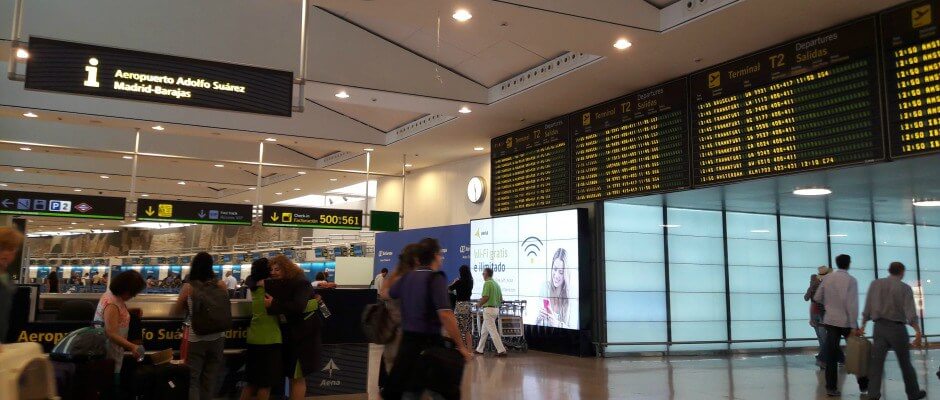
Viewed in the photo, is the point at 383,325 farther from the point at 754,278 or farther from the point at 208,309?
the point at 754,278

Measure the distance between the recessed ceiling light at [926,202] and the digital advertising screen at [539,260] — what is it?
17.5ft

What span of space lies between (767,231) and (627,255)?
3.43 meters

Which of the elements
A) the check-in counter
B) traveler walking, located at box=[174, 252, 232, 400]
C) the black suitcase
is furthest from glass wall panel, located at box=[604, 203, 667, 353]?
the black suitcase

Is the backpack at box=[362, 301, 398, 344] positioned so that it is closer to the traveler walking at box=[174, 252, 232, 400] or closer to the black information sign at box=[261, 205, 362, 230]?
the traveler walking at box=[174, 252, 232, 400]

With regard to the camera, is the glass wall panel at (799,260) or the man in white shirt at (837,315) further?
the glass wall panel at (799,260)

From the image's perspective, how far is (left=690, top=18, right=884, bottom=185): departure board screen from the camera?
7.22 metres

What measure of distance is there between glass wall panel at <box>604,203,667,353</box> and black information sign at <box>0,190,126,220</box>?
26.4 feet

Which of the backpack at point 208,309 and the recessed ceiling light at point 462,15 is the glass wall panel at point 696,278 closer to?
the recessed ceiling light at point 462,15

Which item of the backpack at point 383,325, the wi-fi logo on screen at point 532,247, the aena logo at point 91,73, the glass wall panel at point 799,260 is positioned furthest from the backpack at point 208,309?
the glass wall panel at point 799,260

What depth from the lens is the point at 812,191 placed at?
32.7 feet

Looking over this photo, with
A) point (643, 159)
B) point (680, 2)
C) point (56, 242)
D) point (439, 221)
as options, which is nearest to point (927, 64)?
point (680, 2)

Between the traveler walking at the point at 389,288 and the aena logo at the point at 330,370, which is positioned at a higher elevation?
the traveler walking at the point at 389,288

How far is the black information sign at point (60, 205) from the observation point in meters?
11.1

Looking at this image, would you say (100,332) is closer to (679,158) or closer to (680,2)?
(680,2)
